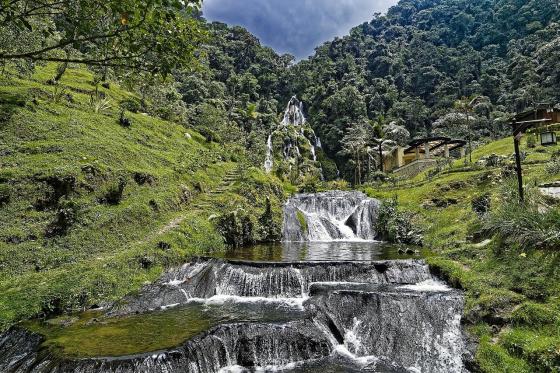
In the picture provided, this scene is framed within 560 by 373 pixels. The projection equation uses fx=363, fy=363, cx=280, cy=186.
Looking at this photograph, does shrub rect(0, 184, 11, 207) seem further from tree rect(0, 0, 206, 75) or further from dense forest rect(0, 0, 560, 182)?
dense forest rect(0, 0, 560, 182)

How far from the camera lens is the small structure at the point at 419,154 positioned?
42281 mm

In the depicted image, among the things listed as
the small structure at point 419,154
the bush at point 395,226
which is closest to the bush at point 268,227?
the bush at point 395,226

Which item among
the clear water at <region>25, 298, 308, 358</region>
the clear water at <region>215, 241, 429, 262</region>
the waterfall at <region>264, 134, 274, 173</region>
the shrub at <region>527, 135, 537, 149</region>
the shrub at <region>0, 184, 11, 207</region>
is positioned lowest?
the clear water at <region>25, 298, 308, 358</region>

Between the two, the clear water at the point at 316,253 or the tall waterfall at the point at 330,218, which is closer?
the clear water at the point at 316,253

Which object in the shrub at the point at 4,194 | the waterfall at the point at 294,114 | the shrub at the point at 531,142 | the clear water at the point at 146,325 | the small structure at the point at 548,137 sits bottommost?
the clear water at the point at 146,325

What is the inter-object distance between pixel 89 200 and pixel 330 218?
19.3 m

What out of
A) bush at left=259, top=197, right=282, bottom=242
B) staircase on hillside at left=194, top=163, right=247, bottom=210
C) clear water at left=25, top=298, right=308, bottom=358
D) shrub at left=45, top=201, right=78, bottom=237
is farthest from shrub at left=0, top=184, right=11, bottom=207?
bush at left=259, top=197, right=282, bottom=242

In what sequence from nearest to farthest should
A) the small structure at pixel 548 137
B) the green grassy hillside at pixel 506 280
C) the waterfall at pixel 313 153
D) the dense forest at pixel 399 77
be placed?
the green grassy hillside at pixel 506 280 < the small structure at pixel 548 137 < the dense forest at pixel 399 77 < the waterfall at pixel 313 153

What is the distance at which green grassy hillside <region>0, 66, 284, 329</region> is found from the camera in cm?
1361

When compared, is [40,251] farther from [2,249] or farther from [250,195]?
[250,195]

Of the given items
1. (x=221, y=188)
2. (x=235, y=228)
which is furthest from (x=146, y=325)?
(x=221, y=188)

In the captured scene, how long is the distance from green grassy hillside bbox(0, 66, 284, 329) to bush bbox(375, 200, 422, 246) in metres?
8.37

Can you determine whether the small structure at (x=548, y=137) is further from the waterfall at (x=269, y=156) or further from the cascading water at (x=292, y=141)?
the waterfall at (x=269, y=156)

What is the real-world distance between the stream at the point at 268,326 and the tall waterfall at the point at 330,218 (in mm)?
12443
